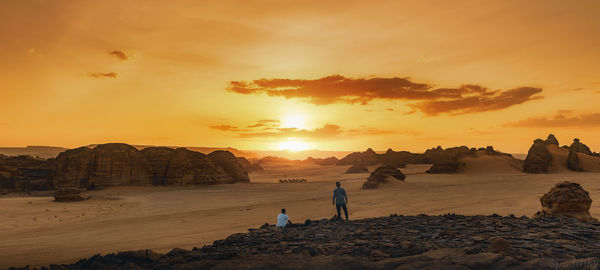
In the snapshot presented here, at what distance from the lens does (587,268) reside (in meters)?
6.19

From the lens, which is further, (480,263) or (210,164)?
(210,164)

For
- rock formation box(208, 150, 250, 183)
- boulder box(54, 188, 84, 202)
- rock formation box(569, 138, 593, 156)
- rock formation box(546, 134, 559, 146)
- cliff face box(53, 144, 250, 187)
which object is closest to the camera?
boulder box(54, 188, 84, 202)

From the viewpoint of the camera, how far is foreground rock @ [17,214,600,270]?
22.7 ft

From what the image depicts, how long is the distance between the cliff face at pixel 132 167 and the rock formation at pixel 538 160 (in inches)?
1626

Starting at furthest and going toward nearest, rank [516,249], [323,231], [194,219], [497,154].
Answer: [497,154], [194,219], [323,231], [516,249]

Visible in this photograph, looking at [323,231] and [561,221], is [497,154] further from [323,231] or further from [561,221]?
[323,231]

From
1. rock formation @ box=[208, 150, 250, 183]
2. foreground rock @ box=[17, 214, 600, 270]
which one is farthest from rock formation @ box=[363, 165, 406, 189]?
foreground rock @ box=[17, 214, 600, 270]

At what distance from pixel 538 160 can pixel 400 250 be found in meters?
49.9

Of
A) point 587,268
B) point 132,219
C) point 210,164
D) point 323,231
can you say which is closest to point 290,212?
point 132,219

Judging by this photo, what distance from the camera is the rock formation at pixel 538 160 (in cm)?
4738

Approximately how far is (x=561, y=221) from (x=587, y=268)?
705cm

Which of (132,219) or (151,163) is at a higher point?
(151,163)

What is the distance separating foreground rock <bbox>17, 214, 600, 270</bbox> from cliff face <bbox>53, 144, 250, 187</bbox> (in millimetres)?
32560

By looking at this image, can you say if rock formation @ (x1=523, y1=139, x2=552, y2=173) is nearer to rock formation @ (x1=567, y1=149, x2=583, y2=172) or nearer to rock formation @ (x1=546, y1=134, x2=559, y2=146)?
rock formation @ (x1=567, y1=149, x2=583, y2=172)
